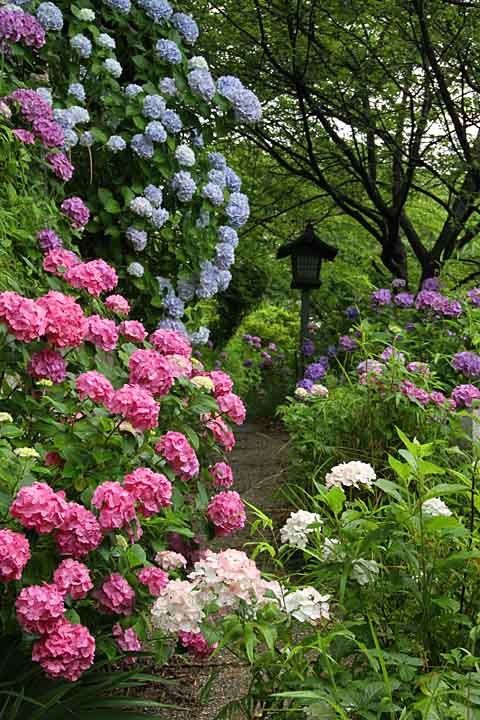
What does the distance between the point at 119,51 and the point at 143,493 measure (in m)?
2.93

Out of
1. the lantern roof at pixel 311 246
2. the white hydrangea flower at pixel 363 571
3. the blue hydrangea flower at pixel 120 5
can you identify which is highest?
the blue hydrangea flower at pixel 120 5

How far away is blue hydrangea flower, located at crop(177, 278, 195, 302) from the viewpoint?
425 cm

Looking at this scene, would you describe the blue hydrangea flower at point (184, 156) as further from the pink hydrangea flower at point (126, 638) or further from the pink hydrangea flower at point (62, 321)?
the pink hydrangea flower at point (126, 638)

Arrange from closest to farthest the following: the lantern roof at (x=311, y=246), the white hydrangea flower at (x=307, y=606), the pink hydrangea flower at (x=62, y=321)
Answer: the white hydrangea flower at (x=307, y=606)
the pink hydrangea flower at (x=62, y=321)
the lantern roof at (x=311, y=246)

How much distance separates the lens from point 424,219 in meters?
8.30

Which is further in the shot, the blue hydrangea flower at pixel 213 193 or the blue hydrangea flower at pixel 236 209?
the blue hydrangea flower at pixel 236 209

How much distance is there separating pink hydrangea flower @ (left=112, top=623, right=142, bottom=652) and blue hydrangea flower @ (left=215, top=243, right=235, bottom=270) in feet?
7.36

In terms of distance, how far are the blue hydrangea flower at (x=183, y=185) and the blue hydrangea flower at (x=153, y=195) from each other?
97 millimetres

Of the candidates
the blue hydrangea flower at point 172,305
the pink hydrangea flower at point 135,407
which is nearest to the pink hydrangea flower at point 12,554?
the pink hydrangea flower at point 135,407

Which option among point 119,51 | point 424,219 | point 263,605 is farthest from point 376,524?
point 424,219

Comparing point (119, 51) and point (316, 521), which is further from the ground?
point (119, 51)

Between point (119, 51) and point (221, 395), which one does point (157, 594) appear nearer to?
point (221, 395)

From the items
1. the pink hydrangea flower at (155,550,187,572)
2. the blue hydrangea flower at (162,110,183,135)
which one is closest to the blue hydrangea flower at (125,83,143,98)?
the blue hydrangea flower at (162,110,183,135)

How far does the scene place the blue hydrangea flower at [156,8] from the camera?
4.23 metres
